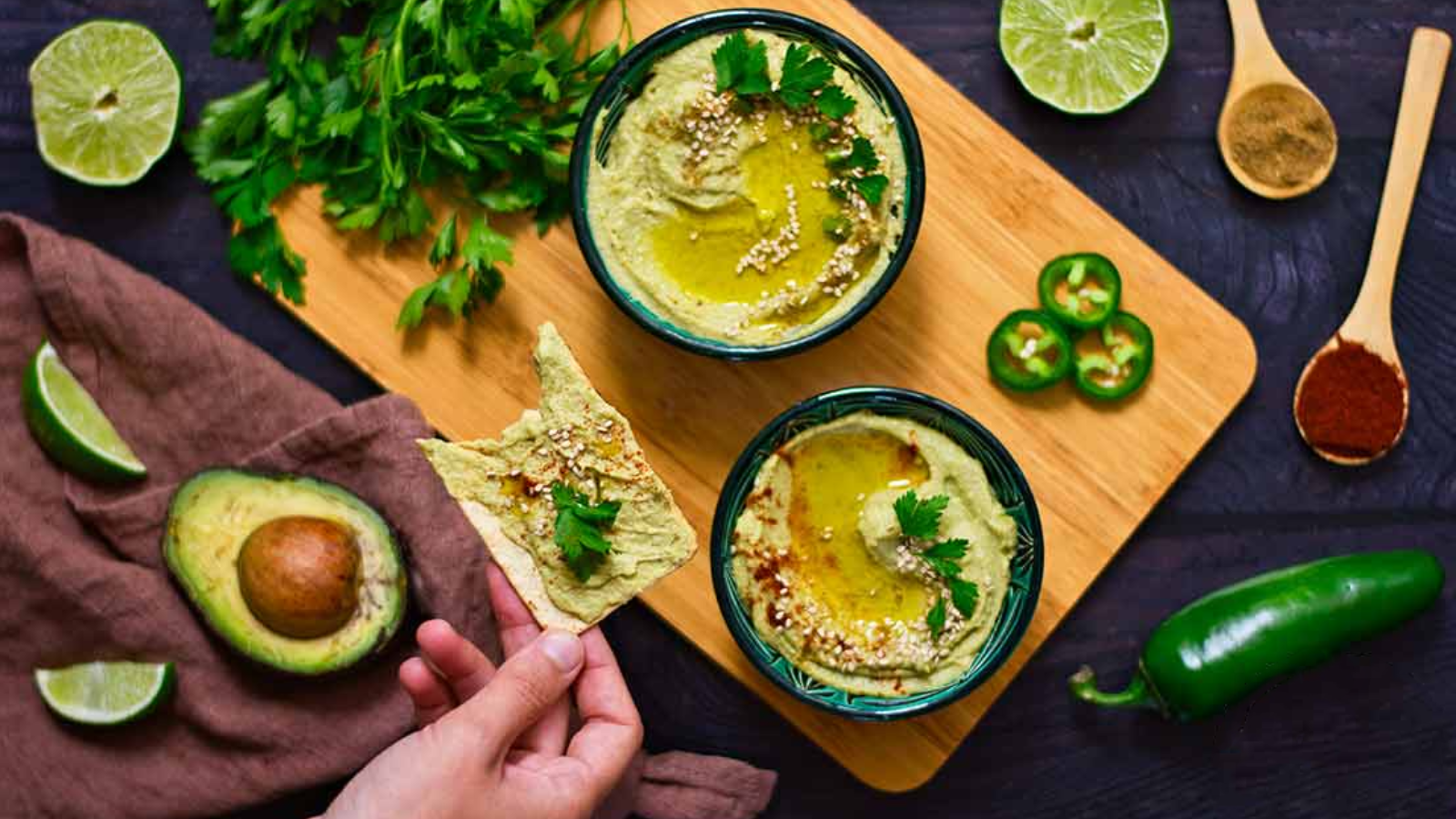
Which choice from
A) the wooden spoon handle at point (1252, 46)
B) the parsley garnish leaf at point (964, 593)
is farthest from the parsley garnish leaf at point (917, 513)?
the wooden spoon handle at point (1252, 46)

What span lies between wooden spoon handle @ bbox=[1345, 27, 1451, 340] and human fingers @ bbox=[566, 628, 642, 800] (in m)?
1.96

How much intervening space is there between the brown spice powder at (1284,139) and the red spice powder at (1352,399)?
1.43 ft

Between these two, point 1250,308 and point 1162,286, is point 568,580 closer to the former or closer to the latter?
point 1162,286

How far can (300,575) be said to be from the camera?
9.73ft

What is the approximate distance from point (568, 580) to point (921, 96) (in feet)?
4.60

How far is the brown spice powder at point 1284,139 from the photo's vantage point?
337 centimetres

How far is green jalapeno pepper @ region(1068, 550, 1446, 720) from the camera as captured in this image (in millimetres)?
3248

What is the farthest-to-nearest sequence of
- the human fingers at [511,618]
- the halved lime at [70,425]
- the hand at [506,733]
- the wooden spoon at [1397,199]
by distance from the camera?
1. the wooden spoon at [1397,199]
2. the halved lime at [70,425]
3. the human fingers at [511,618]
4. the hand at [506,733]

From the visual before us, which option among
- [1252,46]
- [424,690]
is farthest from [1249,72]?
[424,690]

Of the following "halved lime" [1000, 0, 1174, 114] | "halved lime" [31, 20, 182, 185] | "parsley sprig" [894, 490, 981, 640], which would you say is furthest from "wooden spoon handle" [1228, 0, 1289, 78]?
"halved lime" [31, 20, 182, 185]

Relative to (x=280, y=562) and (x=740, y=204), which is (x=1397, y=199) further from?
(x=280, y=562)

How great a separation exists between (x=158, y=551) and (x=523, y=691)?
1.10m

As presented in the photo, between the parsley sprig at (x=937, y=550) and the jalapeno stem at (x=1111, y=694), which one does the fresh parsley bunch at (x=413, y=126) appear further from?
the jalapeno stem at (x=1111, y=694)

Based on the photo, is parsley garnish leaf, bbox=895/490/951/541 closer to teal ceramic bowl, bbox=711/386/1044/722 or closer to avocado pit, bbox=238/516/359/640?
teal ceramic bowl, bbox=711/386/1044/722
